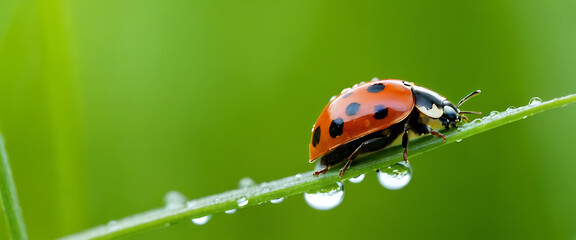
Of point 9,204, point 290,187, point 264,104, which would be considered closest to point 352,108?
point 290,187

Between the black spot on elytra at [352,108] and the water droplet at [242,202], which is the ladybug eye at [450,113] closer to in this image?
the black spot on elytra at [352,108]

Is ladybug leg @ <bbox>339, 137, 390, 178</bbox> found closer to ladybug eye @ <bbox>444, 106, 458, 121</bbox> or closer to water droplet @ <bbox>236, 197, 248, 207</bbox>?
ladybug eye @ <bbox>444, 106, 458, 121</bbox>

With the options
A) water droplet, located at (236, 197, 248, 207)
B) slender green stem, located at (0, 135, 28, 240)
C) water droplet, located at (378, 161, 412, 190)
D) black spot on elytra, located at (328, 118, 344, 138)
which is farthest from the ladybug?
slender green stem, located at (0, 135, 28, 240)

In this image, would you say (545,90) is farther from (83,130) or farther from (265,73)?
(83,130)

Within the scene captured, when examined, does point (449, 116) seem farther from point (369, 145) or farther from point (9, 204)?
point (9, 204)

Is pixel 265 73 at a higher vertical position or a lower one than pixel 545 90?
higher

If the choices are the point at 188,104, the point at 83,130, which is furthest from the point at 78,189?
the point at 188,104

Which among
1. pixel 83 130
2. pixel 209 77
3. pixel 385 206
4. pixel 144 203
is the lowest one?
pixel 385 206

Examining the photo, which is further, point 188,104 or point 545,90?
point 188,104
